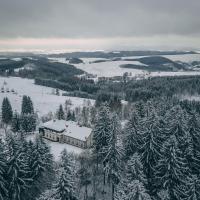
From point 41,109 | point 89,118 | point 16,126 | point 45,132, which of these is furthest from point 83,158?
point 41,109

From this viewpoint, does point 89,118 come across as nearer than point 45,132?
No

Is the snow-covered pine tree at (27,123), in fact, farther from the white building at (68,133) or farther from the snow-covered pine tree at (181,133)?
the snow-covered pine tree at (181,133)

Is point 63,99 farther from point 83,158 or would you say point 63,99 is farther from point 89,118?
point 83,158

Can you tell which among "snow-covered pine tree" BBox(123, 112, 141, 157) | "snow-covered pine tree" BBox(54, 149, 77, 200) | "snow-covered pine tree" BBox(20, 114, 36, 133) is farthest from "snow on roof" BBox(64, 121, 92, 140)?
"snow-covered pine tree" BBox(54, 149, 77, 200)

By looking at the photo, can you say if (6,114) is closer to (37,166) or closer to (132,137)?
(37,166)

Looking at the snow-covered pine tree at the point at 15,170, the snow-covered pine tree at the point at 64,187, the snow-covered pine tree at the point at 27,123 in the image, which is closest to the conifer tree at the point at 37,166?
the snow-covered pine tree at the point at 15,170

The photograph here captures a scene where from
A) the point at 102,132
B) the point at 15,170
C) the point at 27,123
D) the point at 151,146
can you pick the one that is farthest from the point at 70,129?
the point at 15,170

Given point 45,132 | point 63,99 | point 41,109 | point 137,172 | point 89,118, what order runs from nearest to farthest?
point 137,172 → point 45,132 → point 89,118 → point 41,109 → point 63,99
